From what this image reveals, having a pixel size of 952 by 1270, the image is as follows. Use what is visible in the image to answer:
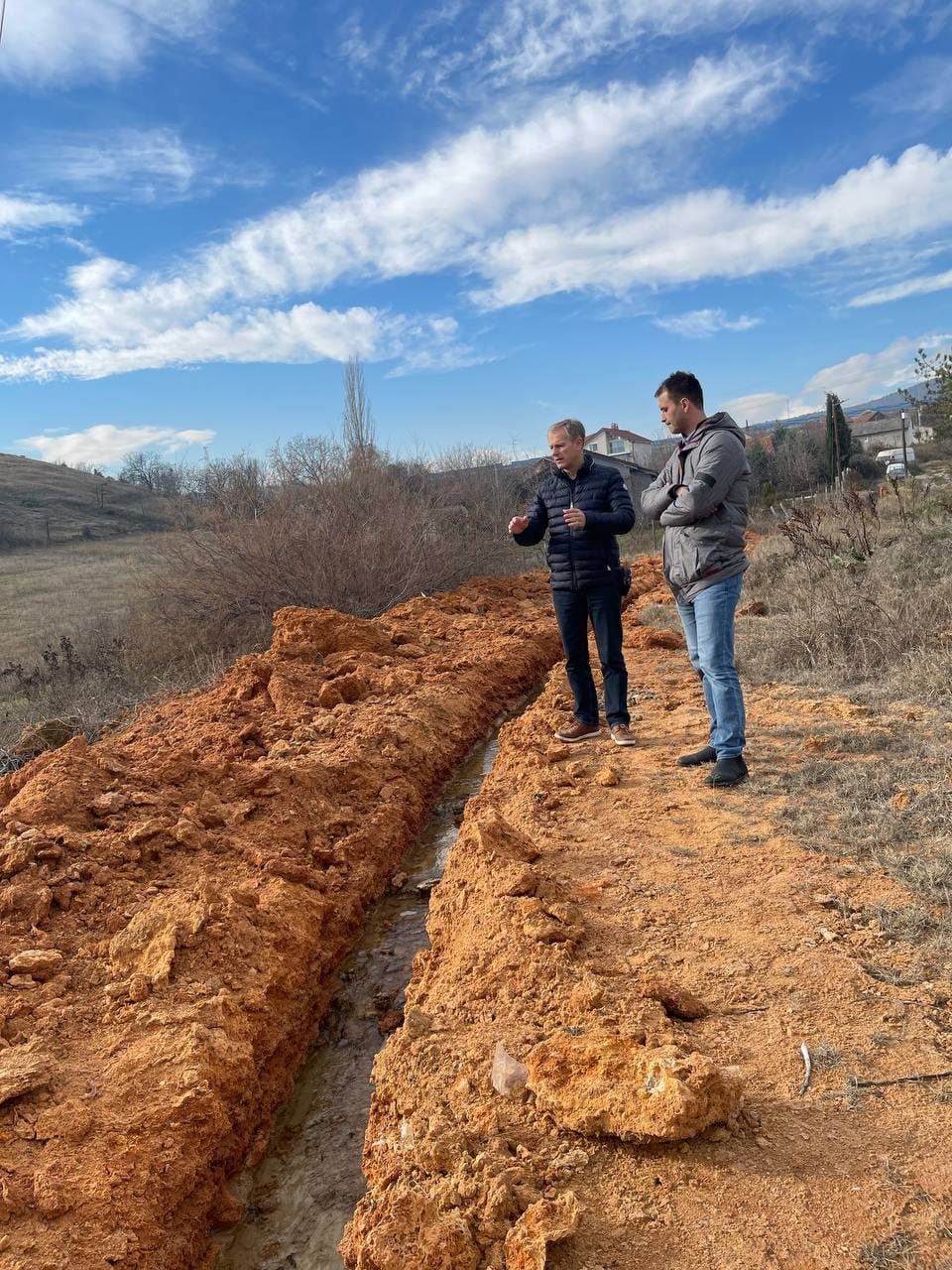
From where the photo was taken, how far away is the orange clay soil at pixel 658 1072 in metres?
2.07

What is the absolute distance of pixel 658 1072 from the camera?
237cm

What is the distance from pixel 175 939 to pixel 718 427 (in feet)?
12.0

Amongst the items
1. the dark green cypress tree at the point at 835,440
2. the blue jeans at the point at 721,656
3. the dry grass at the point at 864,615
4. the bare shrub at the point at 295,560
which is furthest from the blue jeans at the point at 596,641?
the dark green cypress tree at the point at 835,440

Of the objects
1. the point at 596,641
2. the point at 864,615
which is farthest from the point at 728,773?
the point at 864,615

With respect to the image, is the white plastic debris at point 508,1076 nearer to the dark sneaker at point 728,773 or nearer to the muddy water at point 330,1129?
the muddy water at point 330,1129

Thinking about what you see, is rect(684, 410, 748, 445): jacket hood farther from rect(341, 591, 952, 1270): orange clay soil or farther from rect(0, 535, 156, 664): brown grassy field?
rect(0, 535, 156, 664): brown grassy field

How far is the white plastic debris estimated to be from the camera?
268 centimetres

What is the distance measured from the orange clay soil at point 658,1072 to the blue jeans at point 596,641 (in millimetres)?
1404

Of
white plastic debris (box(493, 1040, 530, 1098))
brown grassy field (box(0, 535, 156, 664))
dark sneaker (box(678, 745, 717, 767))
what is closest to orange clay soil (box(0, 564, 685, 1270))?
white plastic debris (box(493, 1040, 530, 1098))

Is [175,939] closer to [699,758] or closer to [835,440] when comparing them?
[699,758]

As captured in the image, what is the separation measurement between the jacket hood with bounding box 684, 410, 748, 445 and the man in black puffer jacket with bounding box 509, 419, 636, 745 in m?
0.76

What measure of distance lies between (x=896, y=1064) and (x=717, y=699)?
232 cm

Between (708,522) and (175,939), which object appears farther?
(708,522)

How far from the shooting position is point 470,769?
23.6ft
